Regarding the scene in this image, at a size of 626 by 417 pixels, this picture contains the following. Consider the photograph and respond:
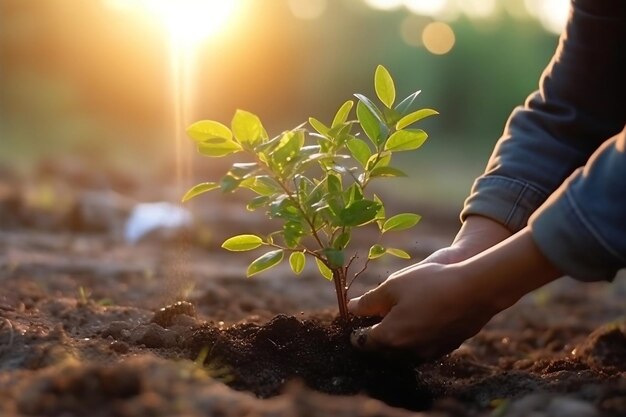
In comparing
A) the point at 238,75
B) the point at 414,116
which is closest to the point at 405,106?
the point at 414,116

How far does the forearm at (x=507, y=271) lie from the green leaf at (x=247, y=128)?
575 millimetres

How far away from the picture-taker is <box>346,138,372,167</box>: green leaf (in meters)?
2.25

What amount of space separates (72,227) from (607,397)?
217 inches

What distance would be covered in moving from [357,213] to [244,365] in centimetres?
47

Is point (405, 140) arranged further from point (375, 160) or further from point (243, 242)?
point (243, 242)

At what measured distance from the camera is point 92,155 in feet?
39.2

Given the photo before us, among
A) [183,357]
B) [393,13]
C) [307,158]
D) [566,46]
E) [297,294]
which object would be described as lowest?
[297,294]

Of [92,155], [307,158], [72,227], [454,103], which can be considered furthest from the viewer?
[454,103]

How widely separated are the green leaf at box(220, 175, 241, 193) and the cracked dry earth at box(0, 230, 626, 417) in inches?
15.7

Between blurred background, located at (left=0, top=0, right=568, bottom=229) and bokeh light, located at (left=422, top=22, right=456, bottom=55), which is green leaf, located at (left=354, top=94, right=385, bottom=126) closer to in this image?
blurred background, located at (left=0, top=0, right=568, bottom=229)

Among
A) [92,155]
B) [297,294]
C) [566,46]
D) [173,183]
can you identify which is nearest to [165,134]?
[92,155]

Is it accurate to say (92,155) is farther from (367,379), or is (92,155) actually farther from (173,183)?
(367,379)

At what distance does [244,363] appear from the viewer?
2180mm

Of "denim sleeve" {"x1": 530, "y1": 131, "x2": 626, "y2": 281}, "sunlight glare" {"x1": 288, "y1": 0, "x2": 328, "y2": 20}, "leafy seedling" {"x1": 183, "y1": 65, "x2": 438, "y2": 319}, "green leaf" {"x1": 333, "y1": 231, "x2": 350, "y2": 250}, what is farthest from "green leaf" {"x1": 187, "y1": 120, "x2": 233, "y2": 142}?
"sunlight glare" {"x1": 288, "y1": 0, "x2": 328, "y2": 20}
